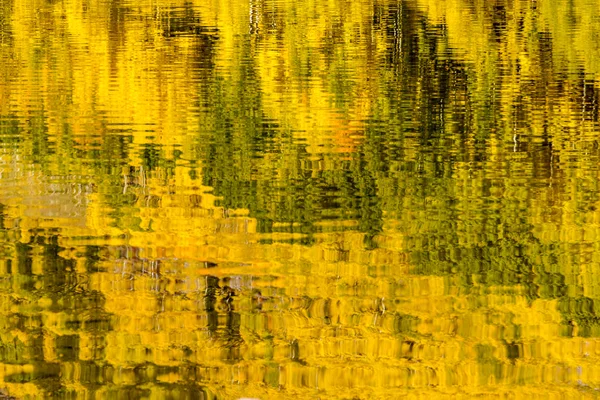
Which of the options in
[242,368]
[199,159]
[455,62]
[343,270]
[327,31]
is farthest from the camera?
[327,31]

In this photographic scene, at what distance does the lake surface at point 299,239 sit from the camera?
29.2ft

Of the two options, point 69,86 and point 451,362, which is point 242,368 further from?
point 69,86

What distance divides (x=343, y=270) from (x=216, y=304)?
158 centimetres

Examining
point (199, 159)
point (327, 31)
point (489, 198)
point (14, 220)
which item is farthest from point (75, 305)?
point (327, 31)

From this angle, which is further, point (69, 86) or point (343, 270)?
point (69, 86)

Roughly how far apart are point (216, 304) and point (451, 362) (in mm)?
2313

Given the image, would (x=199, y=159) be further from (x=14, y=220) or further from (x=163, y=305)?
(x=163, y=305)

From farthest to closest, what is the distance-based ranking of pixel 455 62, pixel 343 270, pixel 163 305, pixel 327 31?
pixel 327 31 → pixel 455 62 → pixel 343 270 → pixel 163 305

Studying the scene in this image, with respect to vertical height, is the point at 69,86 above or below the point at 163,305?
above

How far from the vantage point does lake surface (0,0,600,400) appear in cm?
890

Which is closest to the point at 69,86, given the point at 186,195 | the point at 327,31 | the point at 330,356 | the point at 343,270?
the point at 186,195

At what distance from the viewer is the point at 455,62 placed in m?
35.7

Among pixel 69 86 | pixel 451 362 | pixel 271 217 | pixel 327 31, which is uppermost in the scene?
pixel 327 31

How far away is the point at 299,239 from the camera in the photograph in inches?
487
